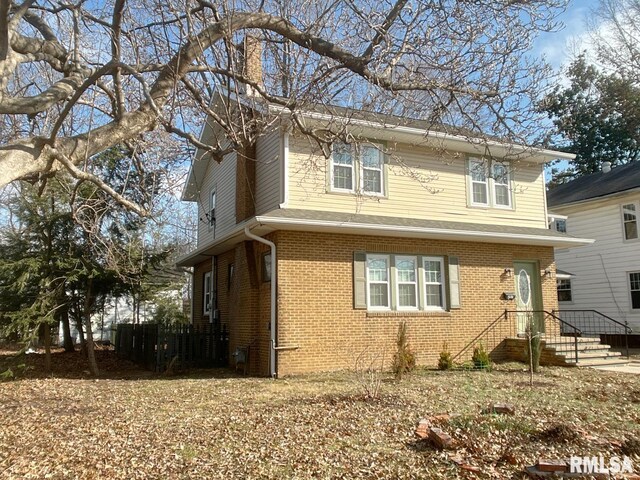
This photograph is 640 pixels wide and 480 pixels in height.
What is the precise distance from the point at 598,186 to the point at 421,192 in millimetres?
11642

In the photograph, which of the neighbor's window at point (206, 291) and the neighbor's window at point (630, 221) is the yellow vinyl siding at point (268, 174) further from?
the neighbor's window at point (630, 221)

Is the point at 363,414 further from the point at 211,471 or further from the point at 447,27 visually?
the point at 447,27

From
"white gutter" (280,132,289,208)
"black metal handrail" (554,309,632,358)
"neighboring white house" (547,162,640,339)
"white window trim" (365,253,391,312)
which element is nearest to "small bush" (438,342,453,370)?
"white window trim" (365,253,391,312)

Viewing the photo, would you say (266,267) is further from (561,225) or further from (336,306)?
(561,225)

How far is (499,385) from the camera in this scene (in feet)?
31.9

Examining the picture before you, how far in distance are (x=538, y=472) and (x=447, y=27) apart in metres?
5.96

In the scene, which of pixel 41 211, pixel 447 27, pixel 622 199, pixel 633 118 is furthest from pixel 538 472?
pixel 633 118

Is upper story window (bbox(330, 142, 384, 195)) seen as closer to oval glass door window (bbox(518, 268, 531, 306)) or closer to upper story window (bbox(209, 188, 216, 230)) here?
oval glass door window (bbox(518, 268, 531, 306))

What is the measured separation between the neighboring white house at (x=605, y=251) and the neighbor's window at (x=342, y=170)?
875 cm

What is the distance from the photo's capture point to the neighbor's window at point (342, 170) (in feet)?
42.1

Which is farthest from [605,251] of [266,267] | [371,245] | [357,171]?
[266,267]

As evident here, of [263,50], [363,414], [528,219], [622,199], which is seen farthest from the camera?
[622,199]

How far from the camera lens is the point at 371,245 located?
12.6m

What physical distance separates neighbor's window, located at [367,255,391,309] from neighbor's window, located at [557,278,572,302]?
1179 centimetres
